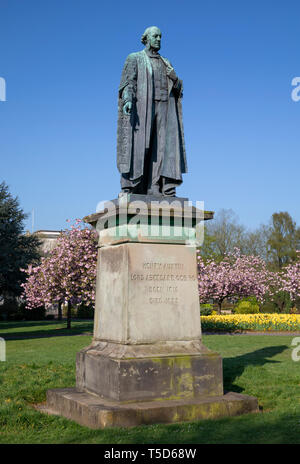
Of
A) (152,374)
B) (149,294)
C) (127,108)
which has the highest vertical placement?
(127,108)

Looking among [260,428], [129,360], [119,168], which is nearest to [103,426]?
[129,360]

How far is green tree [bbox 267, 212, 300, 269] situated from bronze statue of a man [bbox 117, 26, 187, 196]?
→ 47.0m

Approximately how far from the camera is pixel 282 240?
177ft

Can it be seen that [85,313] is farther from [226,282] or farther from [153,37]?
[153,37]

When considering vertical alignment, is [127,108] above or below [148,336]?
above

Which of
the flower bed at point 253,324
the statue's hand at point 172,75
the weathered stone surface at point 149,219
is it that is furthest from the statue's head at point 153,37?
the flower bed at point 253,324

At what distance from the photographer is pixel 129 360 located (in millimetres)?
5465

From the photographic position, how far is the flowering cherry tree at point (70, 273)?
24656mm

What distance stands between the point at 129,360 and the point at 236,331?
20293 mm

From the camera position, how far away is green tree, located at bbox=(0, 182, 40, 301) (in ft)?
88.5

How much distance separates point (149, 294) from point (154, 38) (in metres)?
3.59

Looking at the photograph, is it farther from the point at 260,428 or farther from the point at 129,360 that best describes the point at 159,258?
the point at 260,428

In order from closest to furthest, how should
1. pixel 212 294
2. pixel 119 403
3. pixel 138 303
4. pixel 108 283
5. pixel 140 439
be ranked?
pixel 140 439 < pixel 119 403 < pixel 138 303 < pixel 108 283 < pixel 212 294

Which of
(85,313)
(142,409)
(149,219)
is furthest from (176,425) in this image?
(85,313)
